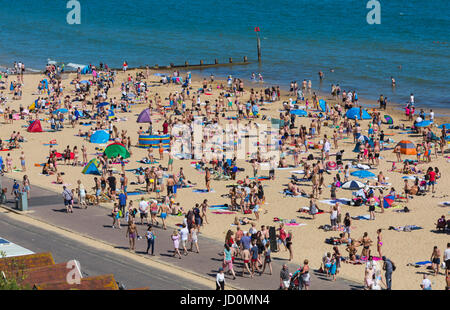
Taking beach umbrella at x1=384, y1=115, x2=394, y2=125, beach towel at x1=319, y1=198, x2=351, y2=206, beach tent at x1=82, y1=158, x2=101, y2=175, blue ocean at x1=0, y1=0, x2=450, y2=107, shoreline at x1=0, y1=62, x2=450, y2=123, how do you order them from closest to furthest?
beach towel at x1=319, y1=198, x2=351, y2=206 → beach tent at x1=82, y1=158, x2=101, y2=175 → beach umbrella at x1=384, y1=115, x2=394, y2=125 → shoreline at x1=0, y1=62, x2=450, y2=123 → blue ocean at x1=0, y1=0, x2=450, y2=107

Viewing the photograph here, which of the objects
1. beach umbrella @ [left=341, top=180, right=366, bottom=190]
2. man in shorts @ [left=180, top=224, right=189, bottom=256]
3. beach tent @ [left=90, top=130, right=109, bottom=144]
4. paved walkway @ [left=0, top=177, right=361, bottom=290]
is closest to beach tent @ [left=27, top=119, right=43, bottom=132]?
beach tent @ [left=90, top=130, right=109, bottom=144]

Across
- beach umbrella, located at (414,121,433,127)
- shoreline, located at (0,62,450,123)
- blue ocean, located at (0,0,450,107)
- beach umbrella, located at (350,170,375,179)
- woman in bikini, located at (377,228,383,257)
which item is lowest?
woman in bikini, located at (377,228,383,257)

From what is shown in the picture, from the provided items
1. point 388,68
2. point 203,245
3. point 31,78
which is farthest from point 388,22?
point 203,245

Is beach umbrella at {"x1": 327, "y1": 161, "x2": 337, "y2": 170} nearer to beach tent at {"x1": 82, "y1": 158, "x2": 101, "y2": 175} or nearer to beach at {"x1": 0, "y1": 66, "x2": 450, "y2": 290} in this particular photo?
beach at {"x1": 0, "y1": 66, "x2": 450, "y2": 290}

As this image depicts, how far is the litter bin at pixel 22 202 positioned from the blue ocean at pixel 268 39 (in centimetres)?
3806

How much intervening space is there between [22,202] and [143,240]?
6790mm

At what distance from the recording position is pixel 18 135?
150ft

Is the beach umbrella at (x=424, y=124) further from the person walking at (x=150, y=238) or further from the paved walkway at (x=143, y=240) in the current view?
the person walking at (x=150, y=238)

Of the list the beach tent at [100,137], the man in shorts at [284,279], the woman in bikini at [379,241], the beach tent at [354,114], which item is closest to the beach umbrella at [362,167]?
the beach tent at [354,114]

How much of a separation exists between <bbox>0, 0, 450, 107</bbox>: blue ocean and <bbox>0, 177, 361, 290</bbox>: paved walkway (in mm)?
36549

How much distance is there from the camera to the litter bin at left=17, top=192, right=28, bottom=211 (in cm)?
3259

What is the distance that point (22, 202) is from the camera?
32656 millimetres

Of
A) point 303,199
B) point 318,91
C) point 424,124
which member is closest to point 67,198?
point 303,199

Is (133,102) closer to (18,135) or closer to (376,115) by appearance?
(18,135)
